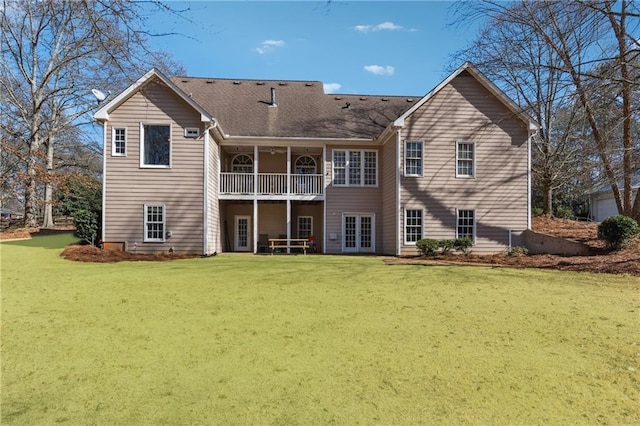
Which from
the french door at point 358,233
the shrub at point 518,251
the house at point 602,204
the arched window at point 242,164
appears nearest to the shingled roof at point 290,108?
the arched window at point 242,164

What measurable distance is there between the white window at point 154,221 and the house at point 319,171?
0.13ft

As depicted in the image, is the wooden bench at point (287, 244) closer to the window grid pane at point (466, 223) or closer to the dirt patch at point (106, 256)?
the dirt patch at point (106, 256)

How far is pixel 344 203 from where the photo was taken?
19.3m

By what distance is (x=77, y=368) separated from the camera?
4449mm

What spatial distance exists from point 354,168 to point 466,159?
4975mm

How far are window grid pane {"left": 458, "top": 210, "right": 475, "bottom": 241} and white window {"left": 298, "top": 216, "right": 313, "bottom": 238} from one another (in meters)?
7.44

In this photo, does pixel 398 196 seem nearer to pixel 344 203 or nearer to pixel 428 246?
pixel 428 246

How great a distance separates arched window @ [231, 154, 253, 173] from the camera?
2108 cm

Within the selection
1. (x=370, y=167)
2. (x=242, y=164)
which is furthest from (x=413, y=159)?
(x=242, y=164)

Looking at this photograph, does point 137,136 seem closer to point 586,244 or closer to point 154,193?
point 154,193

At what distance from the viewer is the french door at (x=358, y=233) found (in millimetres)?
19484

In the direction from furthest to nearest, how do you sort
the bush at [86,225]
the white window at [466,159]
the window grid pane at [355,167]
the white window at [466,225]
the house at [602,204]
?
1. the house at [602,204]
2. the window grid pane at [355,167]
3. the white window at [466,159]
4. the white window at [466,225]
5. the bush at [86,225]

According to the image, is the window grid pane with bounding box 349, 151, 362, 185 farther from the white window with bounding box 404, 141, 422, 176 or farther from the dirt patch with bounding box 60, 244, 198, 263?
the dirt patch with bounding box 60, 244, 198, 263

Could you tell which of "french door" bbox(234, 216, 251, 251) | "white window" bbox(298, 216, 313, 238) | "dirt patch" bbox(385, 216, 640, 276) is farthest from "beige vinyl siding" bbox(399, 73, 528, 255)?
"french door" bbox(234, 216, 251, 251)
